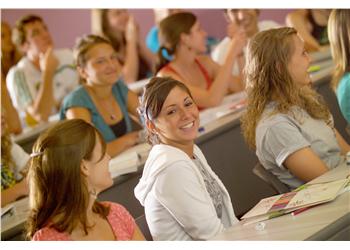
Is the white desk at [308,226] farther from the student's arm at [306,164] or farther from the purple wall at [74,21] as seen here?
the purple wall at [74,21]

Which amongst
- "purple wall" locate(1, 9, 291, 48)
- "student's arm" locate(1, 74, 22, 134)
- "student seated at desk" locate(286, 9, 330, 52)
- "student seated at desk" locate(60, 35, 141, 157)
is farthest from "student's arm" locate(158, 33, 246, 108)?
"purple wall" locate(1, 9, 291, 48)

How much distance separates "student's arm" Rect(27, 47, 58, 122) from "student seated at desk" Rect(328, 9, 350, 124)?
6.30 ft

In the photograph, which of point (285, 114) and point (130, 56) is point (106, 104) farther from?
point (130, 56)

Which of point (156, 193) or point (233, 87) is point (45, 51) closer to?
point (233, 87)

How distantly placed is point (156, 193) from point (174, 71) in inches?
55.5

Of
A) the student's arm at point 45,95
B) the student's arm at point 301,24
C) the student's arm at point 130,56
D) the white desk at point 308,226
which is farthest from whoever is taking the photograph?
the student's arm at point 130,56

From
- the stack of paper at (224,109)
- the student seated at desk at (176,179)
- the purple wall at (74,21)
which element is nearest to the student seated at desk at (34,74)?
the stack of paper at (224,109)

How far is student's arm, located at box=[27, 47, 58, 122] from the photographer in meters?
4.08

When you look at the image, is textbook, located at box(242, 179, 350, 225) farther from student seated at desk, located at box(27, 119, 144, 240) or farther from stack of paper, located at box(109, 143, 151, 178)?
stack of paper, located at box(109, 143, 151, 178)

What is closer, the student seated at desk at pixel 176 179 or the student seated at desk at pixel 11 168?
the student seated at desk at pixel 176 179

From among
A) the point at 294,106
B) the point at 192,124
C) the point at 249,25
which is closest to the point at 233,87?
the point at 249,25

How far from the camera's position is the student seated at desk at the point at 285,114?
88.7 inches

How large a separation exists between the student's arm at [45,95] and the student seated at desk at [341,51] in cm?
192

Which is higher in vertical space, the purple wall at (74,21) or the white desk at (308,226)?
the purple wall at (74,21)
